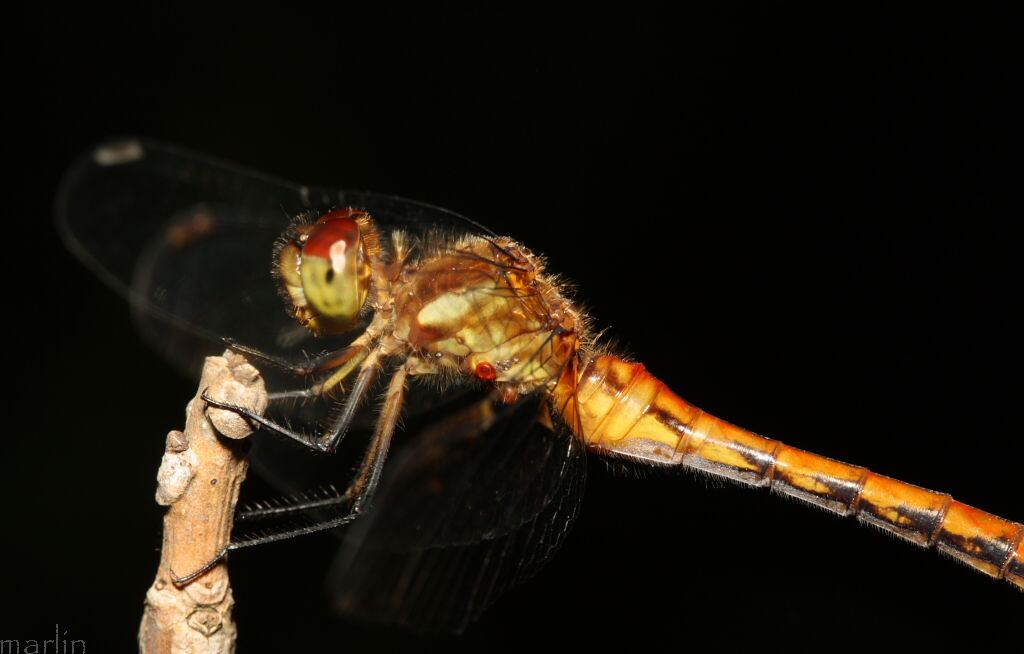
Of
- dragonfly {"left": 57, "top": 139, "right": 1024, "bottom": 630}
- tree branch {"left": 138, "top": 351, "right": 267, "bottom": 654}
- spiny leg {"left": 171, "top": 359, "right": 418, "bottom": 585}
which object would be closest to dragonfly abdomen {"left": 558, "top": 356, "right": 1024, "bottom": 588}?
dragonfly {"left": 57, "top": 139, "right": 1024, "bottom": 630}

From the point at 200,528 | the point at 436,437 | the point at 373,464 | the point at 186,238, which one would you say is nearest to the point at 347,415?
the point at 373,464

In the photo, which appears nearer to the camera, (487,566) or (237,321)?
(487,566)

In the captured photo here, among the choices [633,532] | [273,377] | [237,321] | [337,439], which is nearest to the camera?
[337,439]

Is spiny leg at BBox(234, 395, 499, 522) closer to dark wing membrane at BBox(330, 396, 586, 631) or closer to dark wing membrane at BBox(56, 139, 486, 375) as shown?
dark wing membrane at BBox(330, 396, 586, 631)

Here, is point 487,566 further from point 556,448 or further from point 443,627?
point 556,448

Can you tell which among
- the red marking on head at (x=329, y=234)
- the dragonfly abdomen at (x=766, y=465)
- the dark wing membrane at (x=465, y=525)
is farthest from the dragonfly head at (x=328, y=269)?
the dragonfly abdomen at (x=766, y=465)

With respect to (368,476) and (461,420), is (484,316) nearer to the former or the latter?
(461,420)

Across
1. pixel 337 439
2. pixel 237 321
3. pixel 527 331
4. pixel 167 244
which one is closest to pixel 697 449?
pixel 527 331
